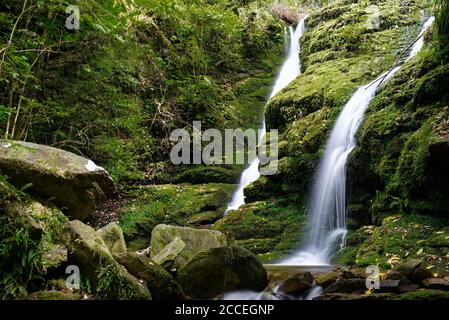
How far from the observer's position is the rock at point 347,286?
15.7 ft

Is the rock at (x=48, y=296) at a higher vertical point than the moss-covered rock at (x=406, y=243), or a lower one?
lower

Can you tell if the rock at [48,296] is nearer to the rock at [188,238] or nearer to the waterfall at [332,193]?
the rock at [188,238]

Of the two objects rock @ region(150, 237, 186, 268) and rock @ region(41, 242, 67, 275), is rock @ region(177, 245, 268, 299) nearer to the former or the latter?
rock @ region(150, 237, 186, 268)

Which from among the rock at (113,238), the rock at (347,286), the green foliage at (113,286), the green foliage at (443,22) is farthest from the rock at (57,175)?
the green foliage at (443,22)

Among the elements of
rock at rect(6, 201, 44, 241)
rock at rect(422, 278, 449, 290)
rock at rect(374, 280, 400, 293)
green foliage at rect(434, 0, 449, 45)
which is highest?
green foliage at rect(434, 0, 449, 45)

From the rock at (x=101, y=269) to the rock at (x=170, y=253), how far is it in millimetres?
935

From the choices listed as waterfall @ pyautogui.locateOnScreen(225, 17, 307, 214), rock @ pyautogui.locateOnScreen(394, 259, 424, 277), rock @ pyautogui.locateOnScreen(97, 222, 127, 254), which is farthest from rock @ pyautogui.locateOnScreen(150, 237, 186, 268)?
waterfall @ pyautogui.locateOnScreen(225, 17, 307, 214)

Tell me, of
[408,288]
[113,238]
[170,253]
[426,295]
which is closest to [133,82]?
[113,238]

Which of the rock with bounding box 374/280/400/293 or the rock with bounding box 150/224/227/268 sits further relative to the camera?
the rock with bounding box 150/224/227/268

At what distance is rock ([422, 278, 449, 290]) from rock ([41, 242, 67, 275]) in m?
3.88

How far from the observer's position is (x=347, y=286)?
4.88m

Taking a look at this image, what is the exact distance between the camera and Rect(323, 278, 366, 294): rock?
480 cm

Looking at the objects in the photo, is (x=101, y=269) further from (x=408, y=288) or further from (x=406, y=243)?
(x=406, y=243)
